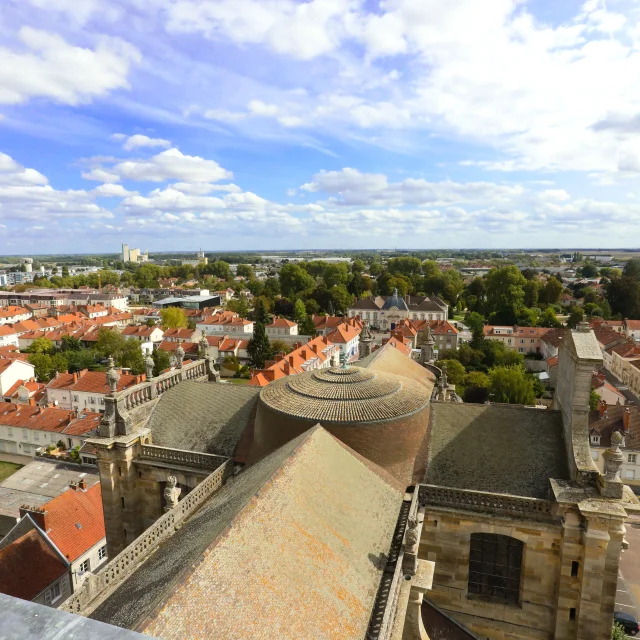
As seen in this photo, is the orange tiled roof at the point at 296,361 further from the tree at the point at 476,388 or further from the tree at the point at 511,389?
the tree at the point at 511,389

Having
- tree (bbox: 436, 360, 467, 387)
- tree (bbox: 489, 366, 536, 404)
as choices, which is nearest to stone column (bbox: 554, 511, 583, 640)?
tree (bbox: 489, 366, 536, 404)

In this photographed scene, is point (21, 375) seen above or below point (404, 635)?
below

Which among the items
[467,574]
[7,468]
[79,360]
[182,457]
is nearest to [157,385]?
[182,457]

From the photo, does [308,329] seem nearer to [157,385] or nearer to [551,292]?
[551,292]

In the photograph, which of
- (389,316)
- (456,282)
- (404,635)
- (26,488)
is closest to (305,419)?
(404,635)

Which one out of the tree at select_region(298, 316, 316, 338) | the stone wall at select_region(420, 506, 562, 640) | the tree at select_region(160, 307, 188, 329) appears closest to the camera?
the stone wall at select_region(420, 506, 562, 640)

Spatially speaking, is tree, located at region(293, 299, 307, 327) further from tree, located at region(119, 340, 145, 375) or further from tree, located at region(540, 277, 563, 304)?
tree, located at region(540, 277, 563, 304)

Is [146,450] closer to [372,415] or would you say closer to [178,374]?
[178,374]
